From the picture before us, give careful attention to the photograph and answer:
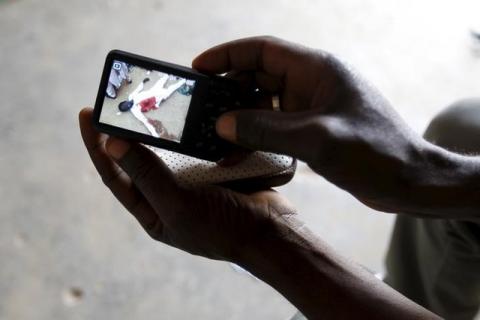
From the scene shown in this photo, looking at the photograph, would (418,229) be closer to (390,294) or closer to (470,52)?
(390,294)

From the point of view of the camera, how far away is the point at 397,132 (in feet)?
1.97

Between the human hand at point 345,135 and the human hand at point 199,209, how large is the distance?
0.10m

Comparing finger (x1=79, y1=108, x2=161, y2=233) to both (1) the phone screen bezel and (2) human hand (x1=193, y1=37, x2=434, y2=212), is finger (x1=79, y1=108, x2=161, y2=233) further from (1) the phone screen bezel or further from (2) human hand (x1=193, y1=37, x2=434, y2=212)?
(2) human hand (x1=193, y1=37, x2=434, y2=212)

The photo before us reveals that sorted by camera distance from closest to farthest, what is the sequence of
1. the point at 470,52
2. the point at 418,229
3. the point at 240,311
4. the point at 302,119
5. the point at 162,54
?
1. the point at 302,119
2. the point at 418,229
3. the point at 240,311
4. the point at 162,54
5. the point at 470,52

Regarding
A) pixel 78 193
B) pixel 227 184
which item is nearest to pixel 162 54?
pixel 78 193

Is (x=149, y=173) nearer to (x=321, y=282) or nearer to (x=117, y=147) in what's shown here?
(x=117, y=147)

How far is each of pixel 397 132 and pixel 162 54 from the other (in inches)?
32.2

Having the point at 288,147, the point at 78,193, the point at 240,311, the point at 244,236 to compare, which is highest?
the point at 288,147

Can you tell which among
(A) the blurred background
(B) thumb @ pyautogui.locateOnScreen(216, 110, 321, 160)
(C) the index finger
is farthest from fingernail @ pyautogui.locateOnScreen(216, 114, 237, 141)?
(A) the blurred background

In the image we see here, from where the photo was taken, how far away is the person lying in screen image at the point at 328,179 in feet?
1.95

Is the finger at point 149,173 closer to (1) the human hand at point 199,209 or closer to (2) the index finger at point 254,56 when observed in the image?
(1) the human hand at point 199,209

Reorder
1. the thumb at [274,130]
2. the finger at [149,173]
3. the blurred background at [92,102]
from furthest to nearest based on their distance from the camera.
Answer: the blurred background at [92,102], the finger at [149,173], the thumb at [274,130]

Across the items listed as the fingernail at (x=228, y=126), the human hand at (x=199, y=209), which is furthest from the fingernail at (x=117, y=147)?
the fingernail at (x=228, y=126)

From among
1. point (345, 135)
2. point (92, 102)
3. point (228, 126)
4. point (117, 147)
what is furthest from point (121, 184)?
point (92, 102)
